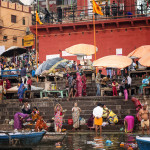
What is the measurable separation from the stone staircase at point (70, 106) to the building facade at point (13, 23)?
84.5 feet

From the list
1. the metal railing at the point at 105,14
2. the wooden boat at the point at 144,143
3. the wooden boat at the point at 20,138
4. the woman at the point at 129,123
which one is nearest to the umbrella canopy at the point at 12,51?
the metal railing at the point at 105,14

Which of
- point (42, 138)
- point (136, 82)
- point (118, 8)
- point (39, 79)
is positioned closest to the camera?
point (42, 138)

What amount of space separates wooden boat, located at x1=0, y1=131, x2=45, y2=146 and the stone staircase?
4.58m

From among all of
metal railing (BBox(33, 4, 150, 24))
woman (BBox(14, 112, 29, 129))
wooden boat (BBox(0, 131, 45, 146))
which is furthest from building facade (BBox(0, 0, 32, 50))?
wooden boat (BBox(0, 131, 45, 146))

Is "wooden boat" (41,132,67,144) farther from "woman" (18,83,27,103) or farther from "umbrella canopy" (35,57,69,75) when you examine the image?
"umbrella canopy" (35,57,69,75)

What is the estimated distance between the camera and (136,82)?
22406 millimetres

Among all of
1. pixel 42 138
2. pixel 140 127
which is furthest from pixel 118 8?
pixel 42 138

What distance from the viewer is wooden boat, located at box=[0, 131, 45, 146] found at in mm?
13414

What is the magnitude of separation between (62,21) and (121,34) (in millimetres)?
4958

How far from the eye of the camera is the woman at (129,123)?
54.3 feet

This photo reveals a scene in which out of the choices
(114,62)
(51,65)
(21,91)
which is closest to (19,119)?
(21,91)

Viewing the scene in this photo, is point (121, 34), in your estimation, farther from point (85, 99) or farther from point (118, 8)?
point (85, 99)

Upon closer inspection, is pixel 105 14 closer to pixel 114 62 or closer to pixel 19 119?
pixel 114 62

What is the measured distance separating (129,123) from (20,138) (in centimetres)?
520
